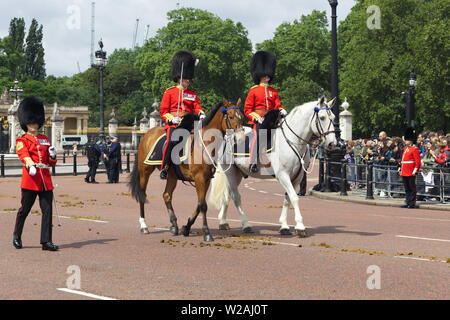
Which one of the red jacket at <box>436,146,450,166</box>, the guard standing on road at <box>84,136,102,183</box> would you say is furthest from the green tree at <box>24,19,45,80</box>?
the red jacket at <box>436,146,450,166</box>

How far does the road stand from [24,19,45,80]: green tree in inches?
4445

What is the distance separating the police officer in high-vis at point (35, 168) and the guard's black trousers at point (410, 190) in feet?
34.4

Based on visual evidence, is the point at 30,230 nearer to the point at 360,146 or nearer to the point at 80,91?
the point at 360,146

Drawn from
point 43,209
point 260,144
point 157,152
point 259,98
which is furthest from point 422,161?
point 43,209

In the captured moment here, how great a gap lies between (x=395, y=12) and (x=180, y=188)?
38205 millimetres

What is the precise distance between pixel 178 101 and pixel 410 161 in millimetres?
8209

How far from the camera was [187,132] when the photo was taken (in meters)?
11.8

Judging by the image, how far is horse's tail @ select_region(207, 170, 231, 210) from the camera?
41.5 feet

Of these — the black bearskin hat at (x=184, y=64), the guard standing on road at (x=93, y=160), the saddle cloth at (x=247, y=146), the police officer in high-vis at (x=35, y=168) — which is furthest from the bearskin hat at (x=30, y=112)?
the guard standing on road at (x=93, y=160)

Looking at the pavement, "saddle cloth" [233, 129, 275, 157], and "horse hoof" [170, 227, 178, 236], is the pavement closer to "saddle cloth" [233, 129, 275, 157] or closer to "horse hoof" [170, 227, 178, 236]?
"saddle cloth" [233, 129, 275, 157]

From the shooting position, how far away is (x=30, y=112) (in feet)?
34.2

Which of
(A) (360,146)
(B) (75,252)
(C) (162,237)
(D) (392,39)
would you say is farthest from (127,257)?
(D) (392,39)

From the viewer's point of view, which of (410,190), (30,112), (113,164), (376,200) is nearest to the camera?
(30,112)

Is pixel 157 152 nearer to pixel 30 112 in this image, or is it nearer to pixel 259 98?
pixel 259 98
